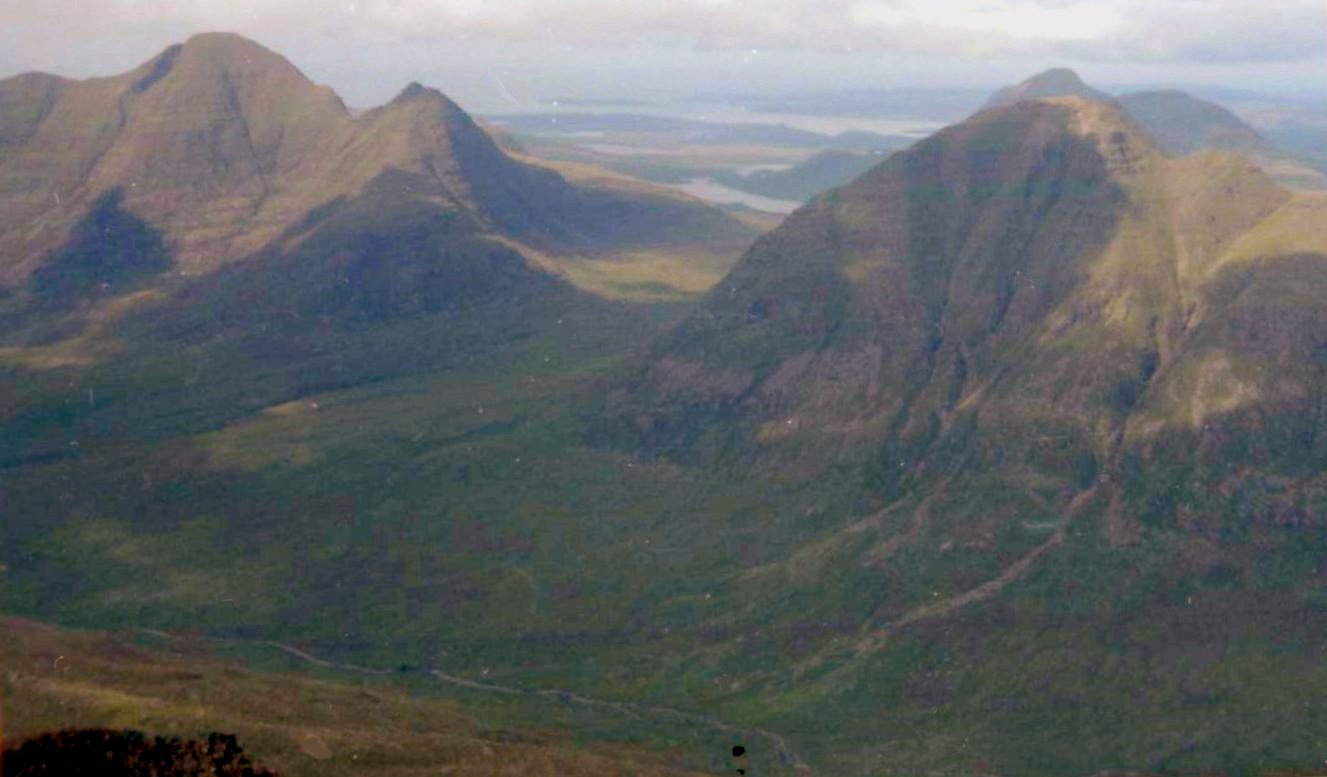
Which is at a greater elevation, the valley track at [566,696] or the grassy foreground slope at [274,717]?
the grassy foreground slope at [274,717]

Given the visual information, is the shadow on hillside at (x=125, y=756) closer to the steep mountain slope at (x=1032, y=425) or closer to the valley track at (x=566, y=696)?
the valley track at (x=566, y=696)

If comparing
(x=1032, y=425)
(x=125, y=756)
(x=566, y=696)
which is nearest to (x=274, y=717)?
(x=125, y=756)

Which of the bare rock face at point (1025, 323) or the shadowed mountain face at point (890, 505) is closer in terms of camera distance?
the shadowed mountain face at point (890, 505)

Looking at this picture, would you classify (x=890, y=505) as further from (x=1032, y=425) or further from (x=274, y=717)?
(x=274, y=717)

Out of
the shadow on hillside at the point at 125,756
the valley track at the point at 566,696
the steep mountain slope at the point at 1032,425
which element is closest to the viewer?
the shadow on hillside at the point at 125,756

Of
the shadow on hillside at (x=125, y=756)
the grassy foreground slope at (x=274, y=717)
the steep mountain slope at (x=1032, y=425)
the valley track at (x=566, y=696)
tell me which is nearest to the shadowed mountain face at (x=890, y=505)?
the steep mountain slope at (x=1032, y=425)

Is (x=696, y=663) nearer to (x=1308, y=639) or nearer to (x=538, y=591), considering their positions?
(x=538, y=591)

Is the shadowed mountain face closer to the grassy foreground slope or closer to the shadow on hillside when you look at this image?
the grassy foreground slope

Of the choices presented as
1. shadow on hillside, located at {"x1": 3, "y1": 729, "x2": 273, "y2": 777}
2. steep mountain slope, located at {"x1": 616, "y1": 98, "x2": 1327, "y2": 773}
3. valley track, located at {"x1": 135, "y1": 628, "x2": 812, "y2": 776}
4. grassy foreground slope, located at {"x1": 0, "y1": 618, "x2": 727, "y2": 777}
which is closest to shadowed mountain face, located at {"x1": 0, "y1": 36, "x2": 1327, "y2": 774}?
steep mountain slope, located at {"x1": 616, "y1": 98, "x2": 1327, "y2": 773}

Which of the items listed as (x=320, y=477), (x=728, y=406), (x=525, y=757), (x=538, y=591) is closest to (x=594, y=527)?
(x=538, y=591)
